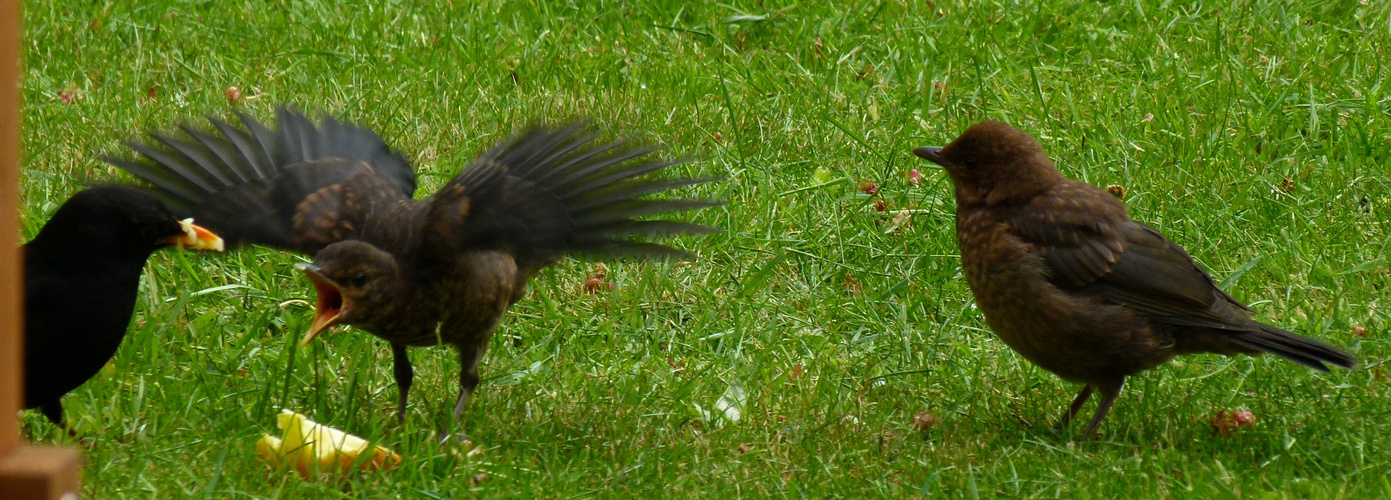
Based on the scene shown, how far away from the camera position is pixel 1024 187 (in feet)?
17.0

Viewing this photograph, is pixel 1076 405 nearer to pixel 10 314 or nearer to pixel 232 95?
pixel 10 314

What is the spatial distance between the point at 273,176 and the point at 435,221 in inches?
32.9

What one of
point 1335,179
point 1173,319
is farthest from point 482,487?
point 1335,179

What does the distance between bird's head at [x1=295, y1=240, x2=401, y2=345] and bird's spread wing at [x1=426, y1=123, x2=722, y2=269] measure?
7.3 inches

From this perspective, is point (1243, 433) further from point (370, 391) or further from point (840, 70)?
point (840, 70)

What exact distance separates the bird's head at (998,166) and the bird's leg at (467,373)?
170 cm

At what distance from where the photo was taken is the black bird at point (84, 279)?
443 centimetres

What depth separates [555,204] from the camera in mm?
4762

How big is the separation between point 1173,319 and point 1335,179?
7.00 ft

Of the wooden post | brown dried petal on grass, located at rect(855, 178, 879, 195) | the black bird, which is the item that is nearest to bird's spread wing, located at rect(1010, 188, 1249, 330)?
brown dried petal on grass, located at rect(855, 178, 879, 195)

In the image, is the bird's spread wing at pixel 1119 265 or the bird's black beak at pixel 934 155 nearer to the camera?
the bird's spread wing at pixel 1119 265

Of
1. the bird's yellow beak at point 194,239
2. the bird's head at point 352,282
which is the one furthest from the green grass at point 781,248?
the bird's yellow beak at point 194,239

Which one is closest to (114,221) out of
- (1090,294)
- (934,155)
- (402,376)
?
(402,376)

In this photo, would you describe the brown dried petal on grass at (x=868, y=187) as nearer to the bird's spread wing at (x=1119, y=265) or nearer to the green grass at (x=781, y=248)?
the green grass at (x=781, y=248)
